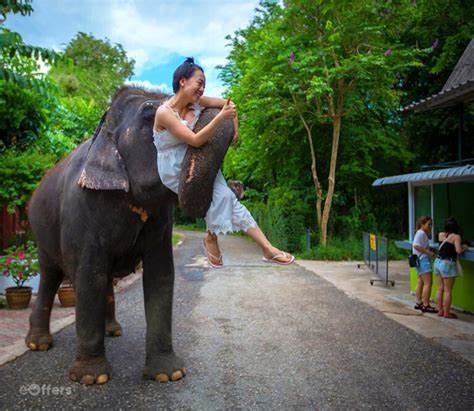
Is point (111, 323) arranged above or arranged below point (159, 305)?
below

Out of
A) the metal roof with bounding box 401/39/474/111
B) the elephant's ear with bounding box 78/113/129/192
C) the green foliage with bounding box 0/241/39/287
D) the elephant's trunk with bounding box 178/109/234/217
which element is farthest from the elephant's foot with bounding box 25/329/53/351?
the metal roof with bounding box 401/39/474/111

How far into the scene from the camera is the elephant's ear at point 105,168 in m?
3.88

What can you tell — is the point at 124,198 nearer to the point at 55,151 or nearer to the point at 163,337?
the point at 163,337

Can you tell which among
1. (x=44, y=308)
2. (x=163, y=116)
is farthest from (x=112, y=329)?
(x=163, y=116)

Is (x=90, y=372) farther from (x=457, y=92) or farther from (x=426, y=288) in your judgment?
(x=457, y=92)

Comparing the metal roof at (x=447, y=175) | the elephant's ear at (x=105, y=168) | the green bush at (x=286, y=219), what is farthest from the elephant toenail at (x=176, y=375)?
the green bush at (x=286, y=219)

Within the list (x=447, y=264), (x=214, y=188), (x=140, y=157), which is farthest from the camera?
(x=447, y=264)

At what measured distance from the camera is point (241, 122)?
61.9 feet

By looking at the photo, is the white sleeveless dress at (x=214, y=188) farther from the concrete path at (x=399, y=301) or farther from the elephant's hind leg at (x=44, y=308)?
the concrete path at (x=399, y=301)

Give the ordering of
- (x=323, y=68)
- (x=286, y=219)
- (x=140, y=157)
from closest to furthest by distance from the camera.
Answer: (x=140, y=157), (x=323, y=68), (x=286, y=219)

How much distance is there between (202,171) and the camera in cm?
322

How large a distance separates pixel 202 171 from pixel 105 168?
3.66ft

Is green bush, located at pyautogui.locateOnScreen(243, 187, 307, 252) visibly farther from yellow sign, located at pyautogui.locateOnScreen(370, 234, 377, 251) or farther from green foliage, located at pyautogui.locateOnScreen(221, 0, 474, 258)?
yellow sign, located at pyautogui.locateOnScreen(370, 234, 377, 251)

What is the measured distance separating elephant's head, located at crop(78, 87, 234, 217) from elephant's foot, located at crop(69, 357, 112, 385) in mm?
1520
